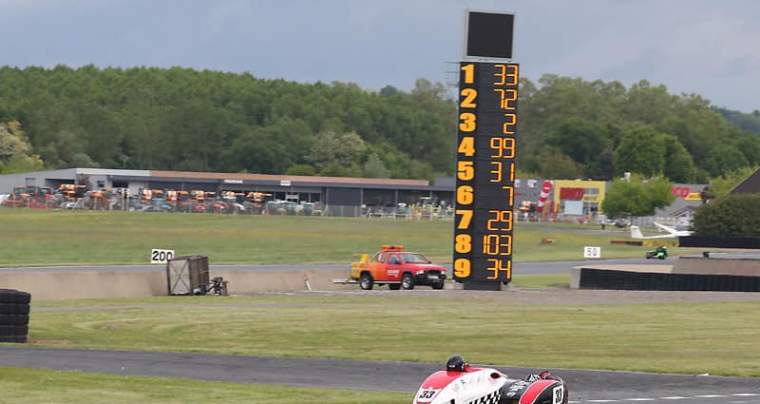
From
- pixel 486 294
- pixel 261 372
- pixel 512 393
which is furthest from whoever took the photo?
pixel 486 294

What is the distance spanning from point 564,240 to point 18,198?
52.5m

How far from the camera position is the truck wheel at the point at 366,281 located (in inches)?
2185

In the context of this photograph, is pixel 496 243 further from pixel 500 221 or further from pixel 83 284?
pixel 83 284

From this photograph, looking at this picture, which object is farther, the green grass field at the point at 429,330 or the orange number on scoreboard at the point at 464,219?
the orange number on scoreboard at the point at 464,219

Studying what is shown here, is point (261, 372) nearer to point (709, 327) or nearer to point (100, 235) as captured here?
point (709, 327)

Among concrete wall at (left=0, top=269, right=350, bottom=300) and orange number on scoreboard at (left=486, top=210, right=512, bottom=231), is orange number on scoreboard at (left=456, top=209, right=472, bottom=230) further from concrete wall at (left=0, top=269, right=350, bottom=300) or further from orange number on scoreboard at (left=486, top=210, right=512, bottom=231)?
concrete wall at (left=0, top=269, right=350, bottom=300)

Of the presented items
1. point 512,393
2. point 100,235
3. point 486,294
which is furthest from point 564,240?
point 512,393

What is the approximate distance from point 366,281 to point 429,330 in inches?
861

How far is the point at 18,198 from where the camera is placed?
432ft

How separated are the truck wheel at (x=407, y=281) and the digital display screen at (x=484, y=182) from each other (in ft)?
9.30

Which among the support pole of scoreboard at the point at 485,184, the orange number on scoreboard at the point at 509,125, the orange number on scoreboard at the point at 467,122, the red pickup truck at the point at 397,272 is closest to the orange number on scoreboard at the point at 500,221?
the support pole of scoreboard at the point at 485,184

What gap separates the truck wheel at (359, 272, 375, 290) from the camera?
55.5 metres

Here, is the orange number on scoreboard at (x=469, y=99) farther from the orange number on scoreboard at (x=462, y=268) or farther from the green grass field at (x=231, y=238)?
the green grass field at (x=231, y=238)

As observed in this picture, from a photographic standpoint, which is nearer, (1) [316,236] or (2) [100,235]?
(2) [100,235]
